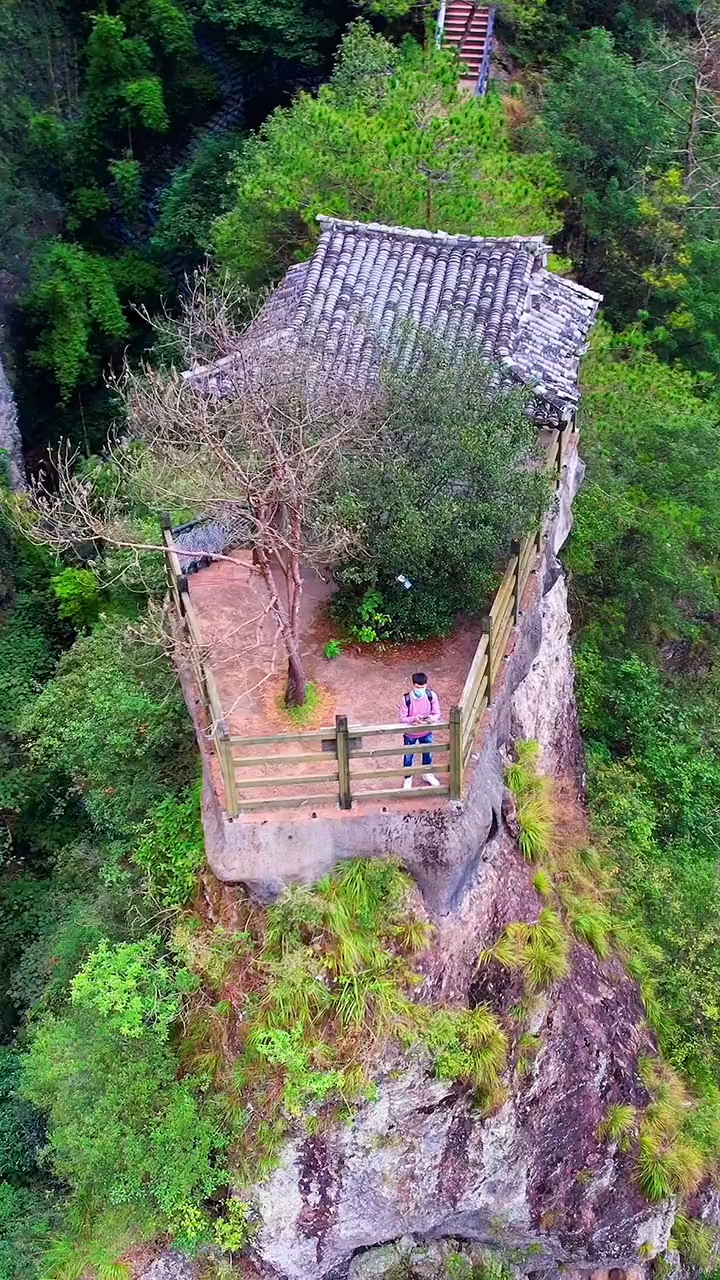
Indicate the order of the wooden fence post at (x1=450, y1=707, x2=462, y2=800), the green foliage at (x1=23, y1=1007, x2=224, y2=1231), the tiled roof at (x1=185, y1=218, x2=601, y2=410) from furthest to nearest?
the tiled roof at (x1=185, y1=218, x2=601, y2=410)
the green foliage at (x1=23, y1=1007, x2=224, y2=1231)
the wooden fence post at (x1=450, y1=707, x2=462, y2=800)

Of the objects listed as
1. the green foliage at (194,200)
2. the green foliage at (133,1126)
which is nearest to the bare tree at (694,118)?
the green foliage at (194,200)

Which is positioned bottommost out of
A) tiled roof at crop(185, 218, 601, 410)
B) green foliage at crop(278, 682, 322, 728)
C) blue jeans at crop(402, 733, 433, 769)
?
green foliage at crop(278, 682, 322, 728)

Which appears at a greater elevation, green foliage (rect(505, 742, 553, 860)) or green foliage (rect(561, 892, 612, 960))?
green foliage (rect(505, 742, 553, 860))

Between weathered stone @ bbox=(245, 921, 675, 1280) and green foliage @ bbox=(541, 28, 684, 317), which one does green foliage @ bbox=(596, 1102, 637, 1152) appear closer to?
weathered stone @ bbox=(245, 921, 675, 1280)

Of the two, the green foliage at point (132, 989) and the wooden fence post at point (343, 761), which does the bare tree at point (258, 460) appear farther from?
the green foliage at point (132, 989)

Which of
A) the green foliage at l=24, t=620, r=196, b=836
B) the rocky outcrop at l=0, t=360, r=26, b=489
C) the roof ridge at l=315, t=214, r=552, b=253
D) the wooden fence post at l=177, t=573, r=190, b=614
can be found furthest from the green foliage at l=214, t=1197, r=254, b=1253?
the rocky outcrop at l=0, t=360, r=26, b=489

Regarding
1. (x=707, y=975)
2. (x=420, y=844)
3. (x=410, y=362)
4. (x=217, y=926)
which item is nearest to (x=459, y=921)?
(x=420, y=844)

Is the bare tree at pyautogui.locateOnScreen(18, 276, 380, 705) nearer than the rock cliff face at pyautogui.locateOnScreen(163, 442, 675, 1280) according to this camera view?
No
